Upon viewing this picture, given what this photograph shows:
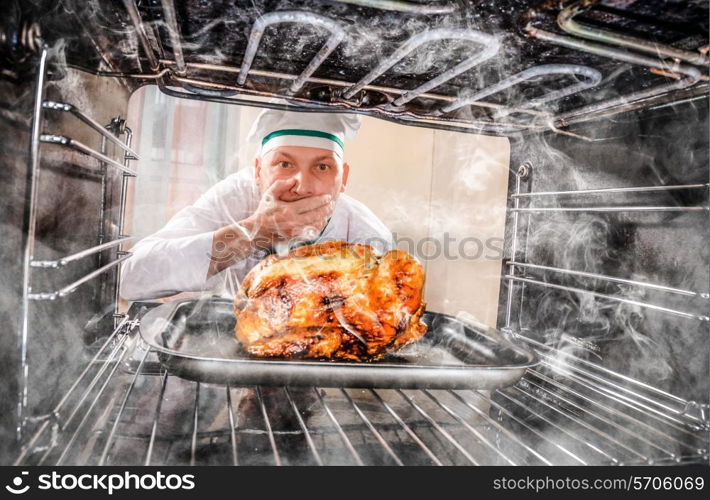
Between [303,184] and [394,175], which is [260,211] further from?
[394,175]

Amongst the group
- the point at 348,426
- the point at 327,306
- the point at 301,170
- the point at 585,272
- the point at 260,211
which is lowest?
the point at 348,426

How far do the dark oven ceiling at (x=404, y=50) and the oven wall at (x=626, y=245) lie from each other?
81 millimetres

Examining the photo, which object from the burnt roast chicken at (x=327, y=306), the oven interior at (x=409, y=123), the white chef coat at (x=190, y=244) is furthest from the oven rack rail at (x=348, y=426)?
the white chef coat at (x=190, y=244)

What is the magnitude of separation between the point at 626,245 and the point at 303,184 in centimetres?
89

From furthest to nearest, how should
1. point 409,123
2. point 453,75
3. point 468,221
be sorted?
point 468,221, point 409,123, point 453,75

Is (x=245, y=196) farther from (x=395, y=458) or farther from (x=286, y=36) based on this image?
(x=395, y=458)

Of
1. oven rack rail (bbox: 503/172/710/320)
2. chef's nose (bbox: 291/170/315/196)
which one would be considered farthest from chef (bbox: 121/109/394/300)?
oven rack rail (bbox: 503/172/710/320)

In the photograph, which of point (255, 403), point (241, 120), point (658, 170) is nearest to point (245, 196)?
point (241, 120)

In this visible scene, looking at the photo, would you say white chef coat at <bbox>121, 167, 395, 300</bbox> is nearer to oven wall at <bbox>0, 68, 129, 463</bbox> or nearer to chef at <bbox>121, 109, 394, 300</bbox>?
chef at <bbox>121, 109, 394, 300</bbox>

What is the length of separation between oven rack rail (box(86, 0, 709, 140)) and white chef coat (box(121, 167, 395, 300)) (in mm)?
422

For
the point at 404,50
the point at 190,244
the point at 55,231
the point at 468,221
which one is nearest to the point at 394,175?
the point at 468,221

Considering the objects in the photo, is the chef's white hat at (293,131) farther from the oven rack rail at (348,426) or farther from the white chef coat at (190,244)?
the oven rack rail at (348,426)

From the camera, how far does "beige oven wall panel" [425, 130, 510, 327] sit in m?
1.47

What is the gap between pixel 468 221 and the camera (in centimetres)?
155
